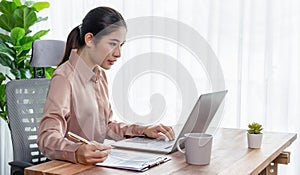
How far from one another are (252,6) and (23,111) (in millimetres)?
1519

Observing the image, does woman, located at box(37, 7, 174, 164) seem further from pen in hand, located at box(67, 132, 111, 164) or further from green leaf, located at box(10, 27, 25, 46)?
green leaf, located at box(10, 27, 25, 46)

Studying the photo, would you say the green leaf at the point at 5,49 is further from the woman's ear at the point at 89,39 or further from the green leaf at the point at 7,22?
the woman's ear at the point at 89,39

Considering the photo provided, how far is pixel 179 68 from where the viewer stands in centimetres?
296

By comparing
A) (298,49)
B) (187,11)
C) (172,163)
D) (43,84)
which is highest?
(187,11)

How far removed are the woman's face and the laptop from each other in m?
0.33

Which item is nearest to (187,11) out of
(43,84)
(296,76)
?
(296,76)

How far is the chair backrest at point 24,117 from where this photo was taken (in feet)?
6.49

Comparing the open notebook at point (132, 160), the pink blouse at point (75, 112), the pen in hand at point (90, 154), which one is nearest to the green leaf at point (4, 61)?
the pink blouse at point (75, 112)

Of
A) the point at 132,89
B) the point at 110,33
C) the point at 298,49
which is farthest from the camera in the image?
the point at 132,89

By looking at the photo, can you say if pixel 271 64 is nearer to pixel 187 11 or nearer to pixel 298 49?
pixel 298 49

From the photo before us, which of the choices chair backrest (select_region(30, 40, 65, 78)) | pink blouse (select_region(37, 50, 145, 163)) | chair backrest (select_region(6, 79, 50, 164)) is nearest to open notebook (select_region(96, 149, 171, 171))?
pink blouse (select_region(37, 50, 145, 163))

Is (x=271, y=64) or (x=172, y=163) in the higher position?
(x=271, y=64)

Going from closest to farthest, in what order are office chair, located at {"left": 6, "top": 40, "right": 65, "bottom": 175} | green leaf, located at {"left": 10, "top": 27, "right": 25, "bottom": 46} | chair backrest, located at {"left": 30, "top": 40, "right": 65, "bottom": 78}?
1. office chair, located at {"left": 6, "top": 40, "right": 65, "bottom": 175}
2. chair backrest, located at {"left": 30, "top": 40, "right": 65, "bottom": 78}
3. green leaf, located at {"left": 10, "top": 27, "right": 25, "bottom": 46}

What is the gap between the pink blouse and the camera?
1495 millimetres
